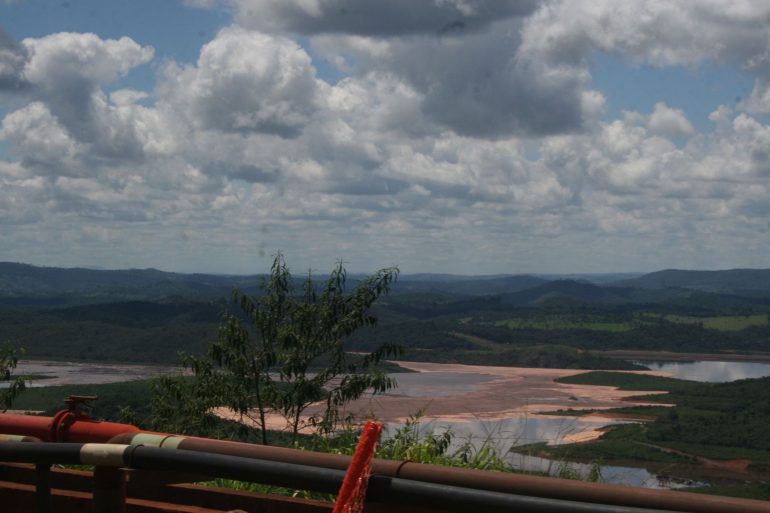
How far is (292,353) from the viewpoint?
1650 centimetres

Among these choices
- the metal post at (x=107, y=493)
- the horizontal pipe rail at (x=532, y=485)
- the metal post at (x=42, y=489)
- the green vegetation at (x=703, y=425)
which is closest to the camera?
the horizontal pipe rail at (x=532, y=485)

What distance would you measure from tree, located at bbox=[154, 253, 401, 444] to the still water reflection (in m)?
117

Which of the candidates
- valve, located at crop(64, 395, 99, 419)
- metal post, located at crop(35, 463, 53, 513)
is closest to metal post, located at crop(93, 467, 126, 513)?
metal post, located at crop(35, 463, 53, 513)

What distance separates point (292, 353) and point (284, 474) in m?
12.6

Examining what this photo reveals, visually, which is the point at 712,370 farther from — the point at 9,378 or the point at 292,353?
the point at 292,353

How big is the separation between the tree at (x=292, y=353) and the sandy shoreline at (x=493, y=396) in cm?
4147

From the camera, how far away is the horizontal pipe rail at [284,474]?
11.5 ft

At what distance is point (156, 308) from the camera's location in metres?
185

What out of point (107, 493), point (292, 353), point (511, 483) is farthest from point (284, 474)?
point (292, 353)

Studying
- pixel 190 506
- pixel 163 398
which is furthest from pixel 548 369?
pixel 190 506

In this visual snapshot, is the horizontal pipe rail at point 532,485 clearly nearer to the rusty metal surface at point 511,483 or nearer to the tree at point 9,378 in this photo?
the rusty metal surface at point 511,483

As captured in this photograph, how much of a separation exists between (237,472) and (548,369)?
140779 millimetres

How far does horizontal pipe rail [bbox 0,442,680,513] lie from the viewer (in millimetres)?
3506

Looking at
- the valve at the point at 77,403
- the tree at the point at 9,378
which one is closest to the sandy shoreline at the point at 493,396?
the tree at the point at 9,378
